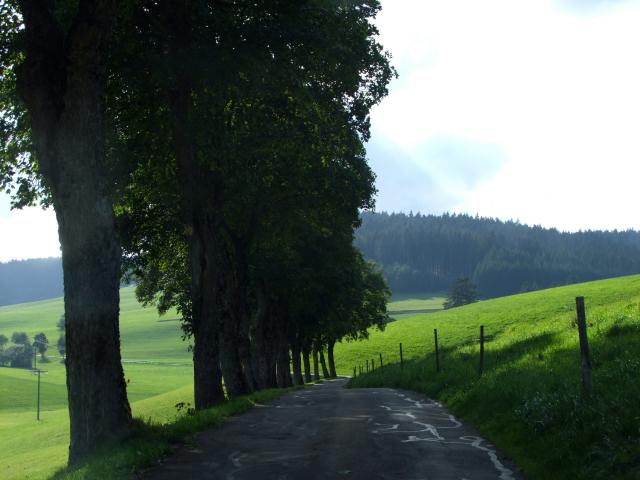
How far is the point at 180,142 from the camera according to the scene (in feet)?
68.2

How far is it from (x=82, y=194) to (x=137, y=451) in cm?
466

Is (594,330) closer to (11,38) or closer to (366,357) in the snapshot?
(11,38)

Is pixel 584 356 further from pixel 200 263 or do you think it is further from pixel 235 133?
Answer: pixel 235 133

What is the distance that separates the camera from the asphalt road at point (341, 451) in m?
9.52

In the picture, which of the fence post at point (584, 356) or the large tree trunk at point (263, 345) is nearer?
the fence post at point (584, 356)

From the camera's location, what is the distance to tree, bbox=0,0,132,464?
12414 millimetres

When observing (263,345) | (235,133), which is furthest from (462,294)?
(235,133)

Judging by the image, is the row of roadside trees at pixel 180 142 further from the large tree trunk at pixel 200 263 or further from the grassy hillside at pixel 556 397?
the grassy hillside at pixel 556 397

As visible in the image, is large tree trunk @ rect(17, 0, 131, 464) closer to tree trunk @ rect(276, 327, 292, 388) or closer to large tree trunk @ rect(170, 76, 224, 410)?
large tree trunk @ rect(170, 76, 224, 410)

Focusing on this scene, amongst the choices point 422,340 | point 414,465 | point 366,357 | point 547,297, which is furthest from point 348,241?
point 547,297

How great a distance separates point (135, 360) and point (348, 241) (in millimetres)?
159906

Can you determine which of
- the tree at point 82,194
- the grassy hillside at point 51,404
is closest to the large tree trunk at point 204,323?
the grassy hillside at point 51,404

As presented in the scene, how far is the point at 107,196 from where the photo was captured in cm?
1303

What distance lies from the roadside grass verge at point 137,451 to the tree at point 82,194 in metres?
0.48
